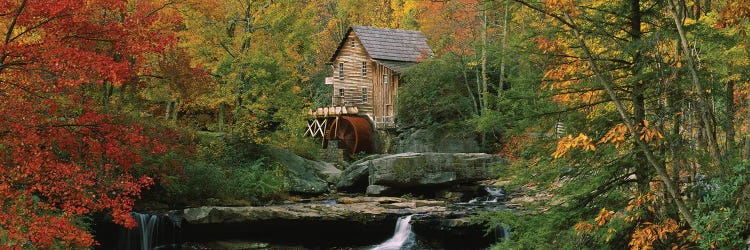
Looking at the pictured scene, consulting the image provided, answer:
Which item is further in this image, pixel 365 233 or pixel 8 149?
pixel 365 233

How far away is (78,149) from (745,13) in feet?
34.9

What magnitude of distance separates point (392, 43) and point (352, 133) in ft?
17.9

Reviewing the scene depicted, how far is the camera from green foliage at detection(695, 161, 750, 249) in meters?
6.11

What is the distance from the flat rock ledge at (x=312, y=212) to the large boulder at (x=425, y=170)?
7.27 ft

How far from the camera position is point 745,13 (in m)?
6.29

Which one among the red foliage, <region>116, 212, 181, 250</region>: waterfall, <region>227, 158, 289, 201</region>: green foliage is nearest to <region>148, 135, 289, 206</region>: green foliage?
<region>227, 158, 289, 201</region>: green foliage

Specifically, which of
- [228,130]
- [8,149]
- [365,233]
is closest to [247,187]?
[228,130]

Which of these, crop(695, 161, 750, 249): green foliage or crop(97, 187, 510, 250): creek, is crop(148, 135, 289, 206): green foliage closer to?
crop(97, 187, 510, 250): creek

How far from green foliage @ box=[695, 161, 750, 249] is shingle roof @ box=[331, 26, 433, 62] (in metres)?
29.9

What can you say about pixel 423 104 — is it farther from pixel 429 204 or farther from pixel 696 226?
pixel 696 226

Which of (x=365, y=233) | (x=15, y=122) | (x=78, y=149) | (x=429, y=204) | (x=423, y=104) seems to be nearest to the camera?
(x=15, y=122)

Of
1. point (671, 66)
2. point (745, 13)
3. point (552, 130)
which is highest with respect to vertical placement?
point (745, 13)

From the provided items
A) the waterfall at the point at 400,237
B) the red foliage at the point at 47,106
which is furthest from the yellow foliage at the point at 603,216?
the waterfall at the point at 400,237

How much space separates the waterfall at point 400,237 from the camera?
1534 centimetres
